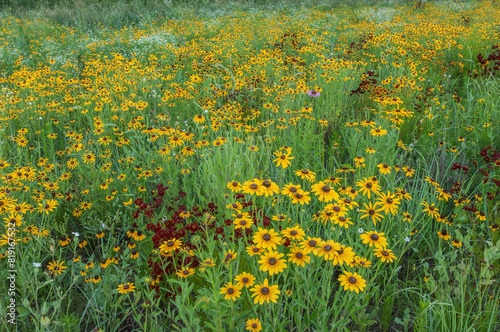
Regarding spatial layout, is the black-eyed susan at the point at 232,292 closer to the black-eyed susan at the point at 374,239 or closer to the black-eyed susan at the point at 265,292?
the black-eyed susan at the point at 265,292

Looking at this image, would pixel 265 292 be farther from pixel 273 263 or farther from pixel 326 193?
pixel 326 193

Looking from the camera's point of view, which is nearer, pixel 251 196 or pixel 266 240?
pixel 266 240

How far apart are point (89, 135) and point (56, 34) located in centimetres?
617

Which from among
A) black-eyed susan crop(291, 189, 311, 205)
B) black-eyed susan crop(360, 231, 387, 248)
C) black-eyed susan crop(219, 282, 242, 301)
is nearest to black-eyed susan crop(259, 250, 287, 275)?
black-eyed susan crop(219, 282, 242, 301)

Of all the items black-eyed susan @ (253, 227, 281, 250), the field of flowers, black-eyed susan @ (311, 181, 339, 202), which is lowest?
the field of flowers

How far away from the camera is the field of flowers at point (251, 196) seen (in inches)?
54.1

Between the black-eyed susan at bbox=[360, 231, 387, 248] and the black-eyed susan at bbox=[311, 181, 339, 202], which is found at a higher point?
the black-eyed susan at bbox=[311, 181, 339, 202]

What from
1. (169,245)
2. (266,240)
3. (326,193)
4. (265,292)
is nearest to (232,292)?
(265,292)

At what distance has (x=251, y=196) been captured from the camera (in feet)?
6.88

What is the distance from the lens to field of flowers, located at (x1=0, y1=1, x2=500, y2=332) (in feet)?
4.51

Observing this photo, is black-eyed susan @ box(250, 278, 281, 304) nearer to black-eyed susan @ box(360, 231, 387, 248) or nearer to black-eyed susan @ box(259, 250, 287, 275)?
black-eyed susan @ box(259, 250, 287, 275)

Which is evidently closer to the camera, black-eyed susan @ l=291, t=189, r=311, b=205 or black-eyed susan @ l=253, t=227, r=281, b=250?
black-eyed susan @ l=253, t=227, r=281, b=250

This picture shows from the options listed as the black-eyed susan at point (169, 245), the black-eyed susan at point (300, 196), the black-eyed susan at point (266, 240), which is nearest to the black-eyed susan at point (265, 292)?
the black-eyed susan at point (266, 240)

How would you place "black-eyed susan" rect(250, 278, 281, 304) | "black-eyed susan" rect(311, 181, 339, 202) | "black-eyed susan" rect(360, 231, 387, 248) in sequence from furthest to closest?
"black-eyed susan" rect(311, 181, 339, 202) < "black-eyed susan" rect(360, 231, 387, 248) < "black-eyed susan" rect(250, 278, 281, 304)
